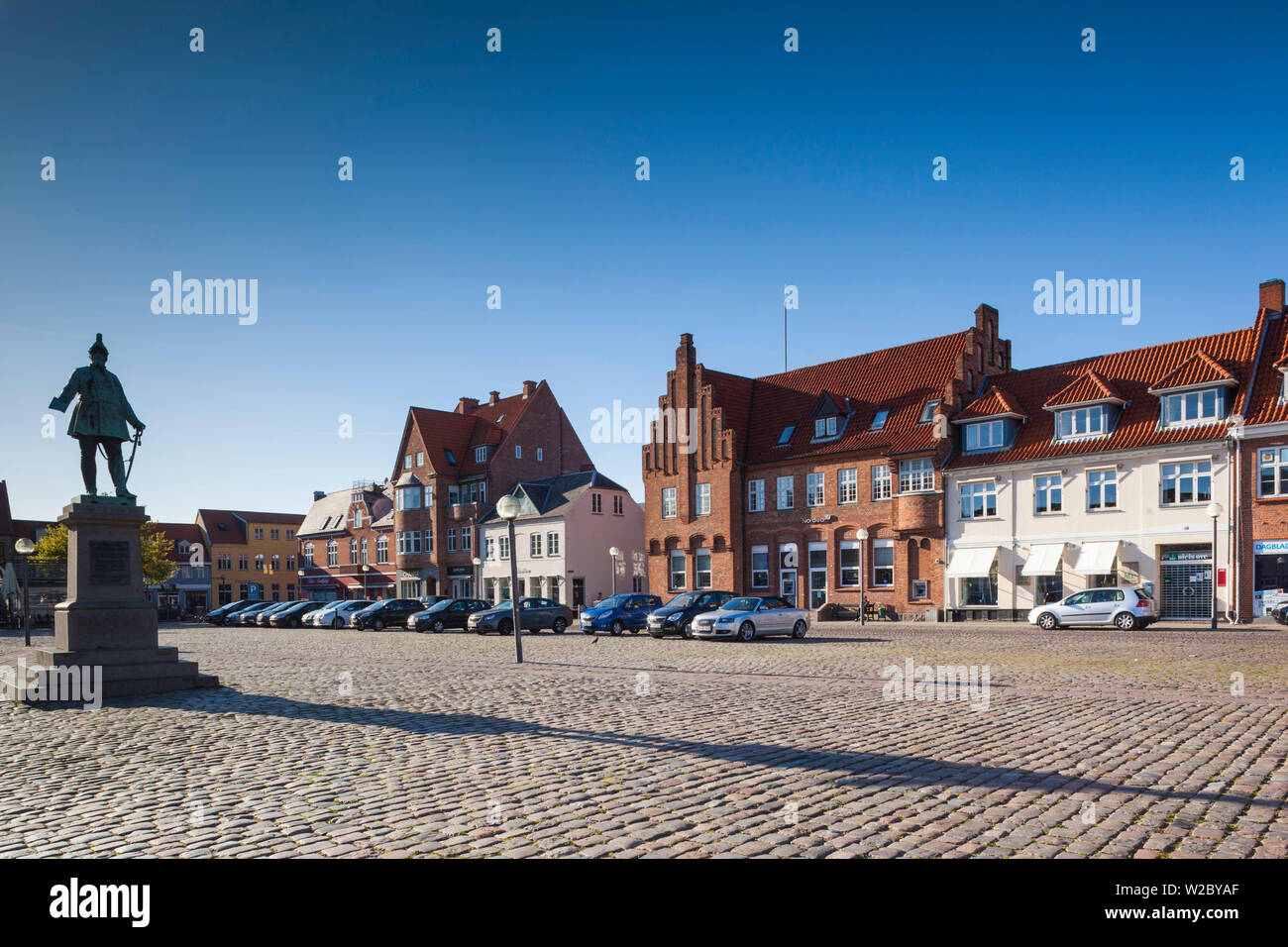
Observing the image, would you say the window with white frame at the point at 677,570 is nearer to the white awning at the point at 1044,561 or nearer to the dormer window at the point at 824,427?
the dormer window at the point at 824,427

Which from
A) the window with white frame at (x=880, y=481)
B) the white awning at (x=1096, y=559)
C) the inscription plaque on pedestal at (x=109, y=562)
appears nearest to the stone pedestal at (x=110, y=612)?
the inscription plaque on pedestal at (x=109, y=562)

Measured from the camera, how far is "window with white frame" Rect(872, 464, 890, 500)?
46.9 meters

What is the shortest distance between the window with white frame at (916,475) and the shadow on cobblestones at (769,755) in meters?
36.7

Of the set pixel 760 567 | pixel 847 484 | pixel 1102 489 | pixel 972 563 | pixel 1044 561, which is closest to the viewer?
Answer: pixel 1102 489

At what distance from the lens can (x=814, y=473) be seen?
49.8 m

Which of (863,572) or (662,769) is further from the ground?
(662,769)

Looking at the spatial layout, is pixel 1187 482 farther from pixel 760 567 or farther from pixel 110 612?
pixel 110 612

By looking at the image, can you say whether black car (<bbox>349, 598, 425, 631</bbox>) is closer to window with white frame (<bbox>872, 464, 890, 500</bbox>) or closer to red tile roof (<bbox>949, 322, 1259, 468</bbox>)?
window with white frame (<bbox>872, 464, 890, 500</bbox>)

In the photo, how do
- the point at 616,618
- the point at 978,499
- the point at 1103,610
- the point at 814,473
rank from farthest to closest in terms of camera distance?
the point at 814,473 < the point at 978,499 < the point at 616,618 < the point at 1103,610

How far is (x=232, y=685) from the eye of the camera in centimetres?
1644

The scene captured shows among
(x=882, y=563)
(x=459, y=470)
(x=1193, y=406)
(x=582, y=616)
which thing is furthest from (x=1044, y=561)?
(x=459, y=470)

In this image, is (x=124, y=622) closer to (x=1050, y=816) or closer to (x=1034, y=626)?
(x=1050, y=816)

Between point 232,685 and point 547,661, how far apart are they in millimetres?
6988

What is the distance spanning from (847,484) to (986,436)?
24.3ft
